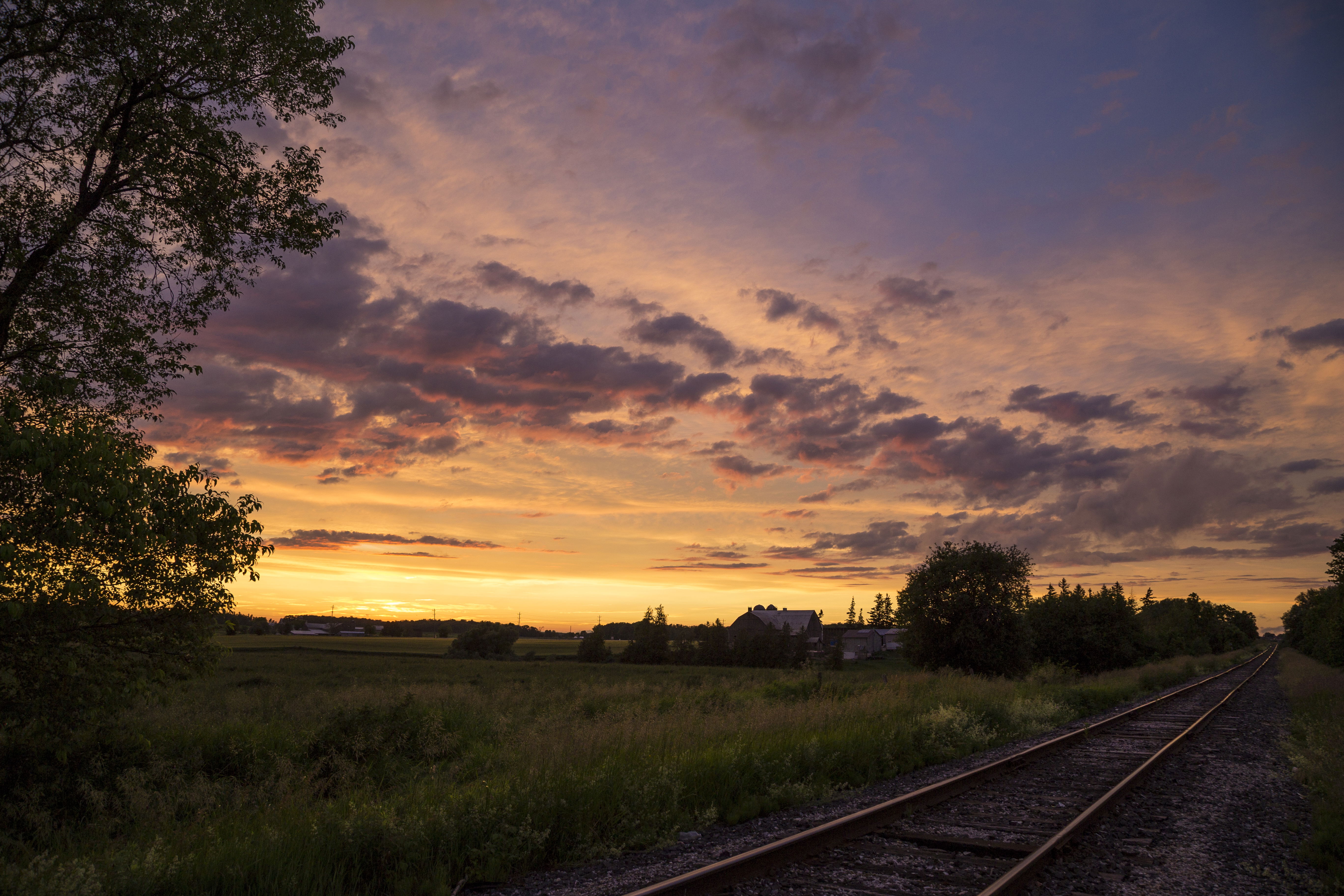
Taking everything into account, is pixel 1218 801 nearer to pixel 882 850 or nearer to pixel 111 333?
pixel 882 850

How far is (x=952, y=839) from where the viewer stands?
7578 millimetres

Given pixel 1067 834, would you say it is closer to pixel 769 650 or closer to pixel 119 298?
pixel 119 298

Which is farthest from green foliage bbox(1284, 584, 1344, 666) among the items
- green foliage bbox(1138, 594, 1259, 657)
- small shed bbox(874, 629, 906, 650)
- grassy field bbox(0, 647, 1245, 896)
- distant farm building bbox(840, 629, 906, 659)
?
small shed bbox(874, 629, 906, 650)

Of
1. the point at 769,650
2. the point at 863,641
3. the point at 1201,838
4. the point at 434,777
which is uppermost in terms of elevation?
the point at 1201,838

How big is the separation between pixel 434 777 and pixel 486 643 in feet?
291

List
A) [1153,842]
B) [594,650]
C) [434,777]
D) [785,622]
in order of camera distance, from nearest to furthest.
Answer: [1153,842]
[434,777]
[594,650]
[785,622]

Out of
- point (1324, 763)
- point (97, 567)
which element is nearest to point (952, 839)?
point (1324, 763)

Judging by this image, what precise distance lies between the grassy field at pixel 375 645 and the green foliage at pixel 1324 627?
7677 centimetres

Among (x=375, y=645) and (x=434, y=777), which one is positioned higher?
(x=434, y=777)

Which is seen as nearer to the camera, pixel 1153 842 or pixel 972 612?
pixel 1153 842

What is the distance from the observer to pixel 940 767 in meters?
12.3

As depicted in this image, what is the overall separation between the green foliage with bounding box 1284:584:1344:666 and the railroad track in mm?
50945

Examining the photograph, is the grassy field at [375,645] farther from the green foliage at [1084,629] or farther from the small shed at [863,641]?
the green foliage at [1084,629]

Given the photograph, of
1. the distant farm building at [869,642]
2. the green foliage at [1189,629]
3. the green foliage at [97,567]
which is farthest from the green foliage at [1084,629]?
the distant farm building at [869,642]
